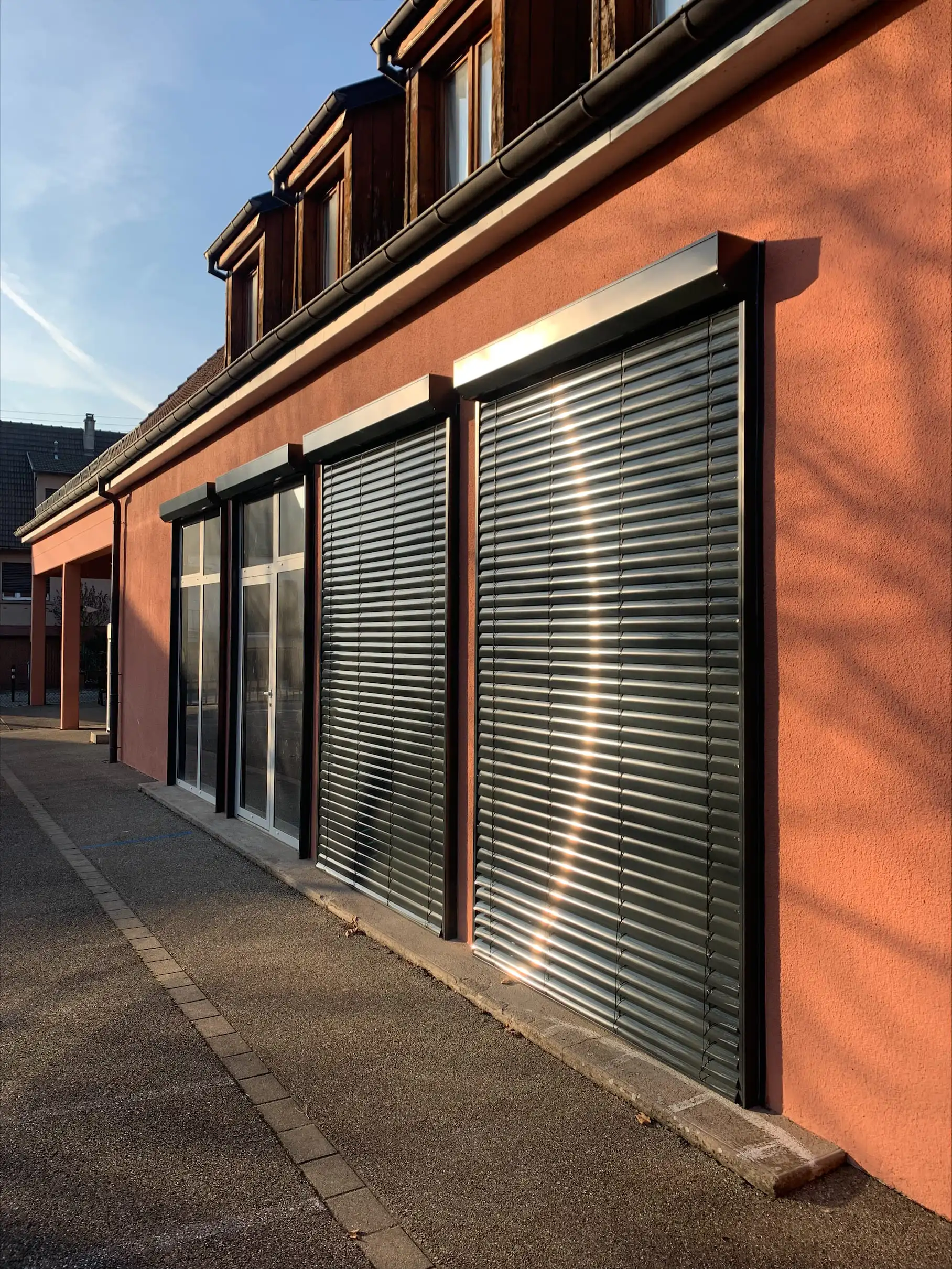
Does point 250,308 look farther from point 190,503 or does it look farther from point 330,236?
point 330,236

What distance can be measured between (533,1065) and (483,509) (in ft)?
9.34

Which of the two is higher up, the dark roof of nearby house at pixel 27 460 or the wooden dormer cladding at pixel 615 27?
the dark roof of nearby house at pixel 27 460

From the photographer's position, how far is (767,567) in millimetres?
3758

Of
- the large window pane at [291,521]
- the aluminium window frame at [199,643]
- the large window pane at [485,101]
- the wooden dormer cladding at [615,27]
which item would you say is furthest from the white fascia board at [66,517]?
the wooden dormer cladding at [615,27]

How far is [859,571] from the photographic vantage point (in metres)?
3.39

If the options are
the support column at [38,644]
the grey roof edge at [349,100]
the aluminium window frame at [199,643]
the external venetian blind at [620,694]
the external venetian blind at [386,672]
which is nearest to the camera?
the external venetian blind at [620,694]

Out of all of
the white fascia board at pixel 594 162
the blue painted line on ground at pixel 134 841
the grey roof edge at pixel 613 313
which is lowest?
the blue painted line on ground at pixel 134 841

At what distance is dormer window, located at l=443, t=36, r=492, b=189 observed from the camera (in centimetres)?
624

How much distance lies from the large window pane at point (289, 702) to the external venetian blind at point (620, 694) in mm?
3239

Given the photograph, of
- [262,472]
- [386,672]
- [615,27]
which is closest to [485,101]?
[615,27]

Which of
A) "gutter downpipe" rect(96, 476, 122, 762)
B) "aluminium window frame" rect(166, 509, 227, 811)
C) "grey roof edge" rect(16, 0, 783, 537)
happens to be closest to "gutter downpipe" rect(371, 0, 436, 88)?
"grey roof edge" rect(16, 0, 783, 537)

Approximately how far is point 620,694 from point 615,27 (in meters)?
3.03

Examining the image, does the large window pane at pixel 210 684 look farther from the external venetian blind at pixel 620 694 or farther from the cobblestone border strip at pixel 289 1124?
the external venetian blind at pixel 620 694

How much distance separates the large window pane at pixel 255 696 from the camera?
9391 millimetres
